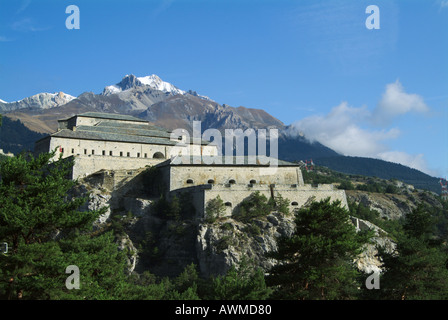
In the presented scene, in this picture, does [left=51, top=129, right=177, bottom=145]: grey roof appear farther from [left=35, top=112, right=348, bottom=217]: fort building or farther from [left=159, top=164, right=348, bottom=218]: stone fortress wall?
[left=159, top=164, right=348, bottom=218]: stone fortress wall

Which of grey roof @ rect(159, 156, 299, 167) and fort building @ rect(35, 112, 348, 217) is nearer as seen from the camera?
fort building @ rect(35, 112, 348, 217)

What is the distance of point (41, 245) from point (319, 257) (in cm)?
1772

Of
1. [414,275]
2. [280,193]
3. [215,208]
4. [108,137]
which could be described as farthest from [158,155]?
[414,275]

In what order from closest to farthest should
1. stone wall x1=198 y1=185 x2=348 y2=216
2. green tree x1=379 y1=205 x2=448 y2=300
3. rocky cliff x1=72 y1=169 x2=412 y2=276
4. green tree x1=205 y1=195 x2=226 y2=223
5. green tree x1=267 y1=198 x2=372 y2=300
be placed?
green tree x1=267 y1=198 x2=372 y2=300, green tree x1=379 y1=205 x2=448 y2=300, rocky cliff x1=72 y1=169 x2=412 y2=276, green tree x1=205 y1=195 x2=226 y2=223, stone wall x1=198 y1=185 x2=348 y2=216

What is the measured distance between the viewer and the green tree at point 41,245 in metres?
29.3

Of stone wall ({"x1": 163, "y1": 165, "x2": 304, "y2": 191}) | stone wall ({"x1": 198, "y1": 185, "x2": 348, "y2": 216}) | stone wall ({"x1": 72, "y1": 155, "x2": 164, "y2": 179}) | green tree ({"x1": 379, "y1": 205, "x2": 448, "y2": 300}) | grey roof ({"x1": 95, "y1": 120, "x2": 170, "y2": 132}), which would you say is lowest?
green tree ({"x1": 379, "y1": 205, "x2": 448, "y2": 300})

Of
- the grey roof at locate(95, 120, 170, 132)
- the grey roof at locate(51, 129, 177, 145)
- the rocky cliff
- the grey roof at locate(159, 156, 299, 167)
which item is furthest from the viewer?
the grey roof at locate(95, 120, 170, 132)

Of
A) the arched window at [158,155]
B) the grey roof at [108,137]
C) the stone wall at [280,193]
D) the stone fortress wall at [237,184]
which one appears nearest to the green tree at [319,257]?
the stone wall at [280,193]

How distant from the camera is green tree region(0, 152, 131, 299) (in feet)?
96.1

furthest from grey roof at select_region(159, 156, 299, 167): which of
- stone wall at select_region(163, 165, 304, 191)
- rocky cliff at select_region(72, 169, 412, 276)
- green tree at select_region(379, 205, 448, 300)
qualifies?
green tree at select_region(379, 205, 448, 300)

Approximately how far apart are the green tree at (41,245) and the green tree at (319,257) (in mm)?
11190

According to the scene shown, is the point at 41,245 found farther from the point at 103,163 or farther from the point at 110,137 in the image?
the point at 110,137

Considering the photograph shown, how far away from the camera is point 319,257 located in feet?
114

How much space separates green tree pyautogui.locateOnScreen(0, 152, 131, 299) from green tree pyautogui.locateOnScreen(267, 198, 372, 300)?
1119 cm
